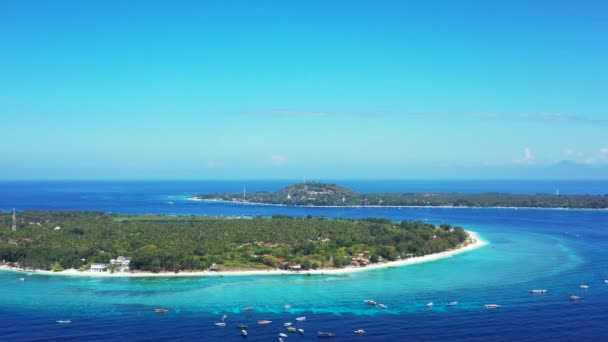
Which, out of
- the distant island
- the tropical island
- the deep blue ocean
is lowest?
the deep blue ocean


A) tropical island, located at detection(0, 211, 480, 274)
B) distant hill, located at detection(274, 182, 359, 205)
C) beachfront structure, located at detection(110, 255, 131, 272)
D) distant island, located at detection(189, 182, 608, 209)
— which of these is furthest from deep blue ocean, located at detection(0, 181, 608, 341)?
distant hill, located at detection(274, 182, 359, 205)

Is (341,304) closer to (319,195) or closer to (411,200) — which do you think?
(411,200)

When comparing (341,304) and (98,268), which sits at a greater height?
(98,268)

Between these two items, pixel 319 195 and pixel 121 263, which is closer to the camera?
pixel 121 263

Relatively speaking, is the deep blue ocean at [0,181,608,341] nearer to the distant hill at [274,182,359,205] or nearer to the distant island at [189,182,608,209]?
the distant island at [189,182,608,209]

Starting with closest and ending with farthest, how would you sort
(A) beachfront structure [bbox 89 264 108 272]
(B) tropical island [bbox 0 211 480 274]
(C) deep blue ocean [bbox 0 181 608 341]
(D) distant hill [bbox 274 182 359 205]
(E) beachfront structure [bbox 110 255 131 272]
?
(C) deep blue ocean [bbox 0 181 608 341], (A) beachfront structure [bbox 89 264 108 272], (E) beachfront structure [bbox 110 255 131 272], (B) tropical island [bbox 0 211 480 274], (D) distant hill [bbox 274 182 359 205]

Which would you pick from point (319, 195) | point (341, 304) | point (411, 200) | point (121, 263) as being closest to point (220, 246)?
point (121, 263)

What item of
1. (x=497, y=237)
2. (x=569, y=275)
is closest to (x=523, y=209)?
(x=497, y=237)

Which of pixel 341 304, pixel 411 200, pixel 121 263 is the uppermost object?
pixel 411 200
